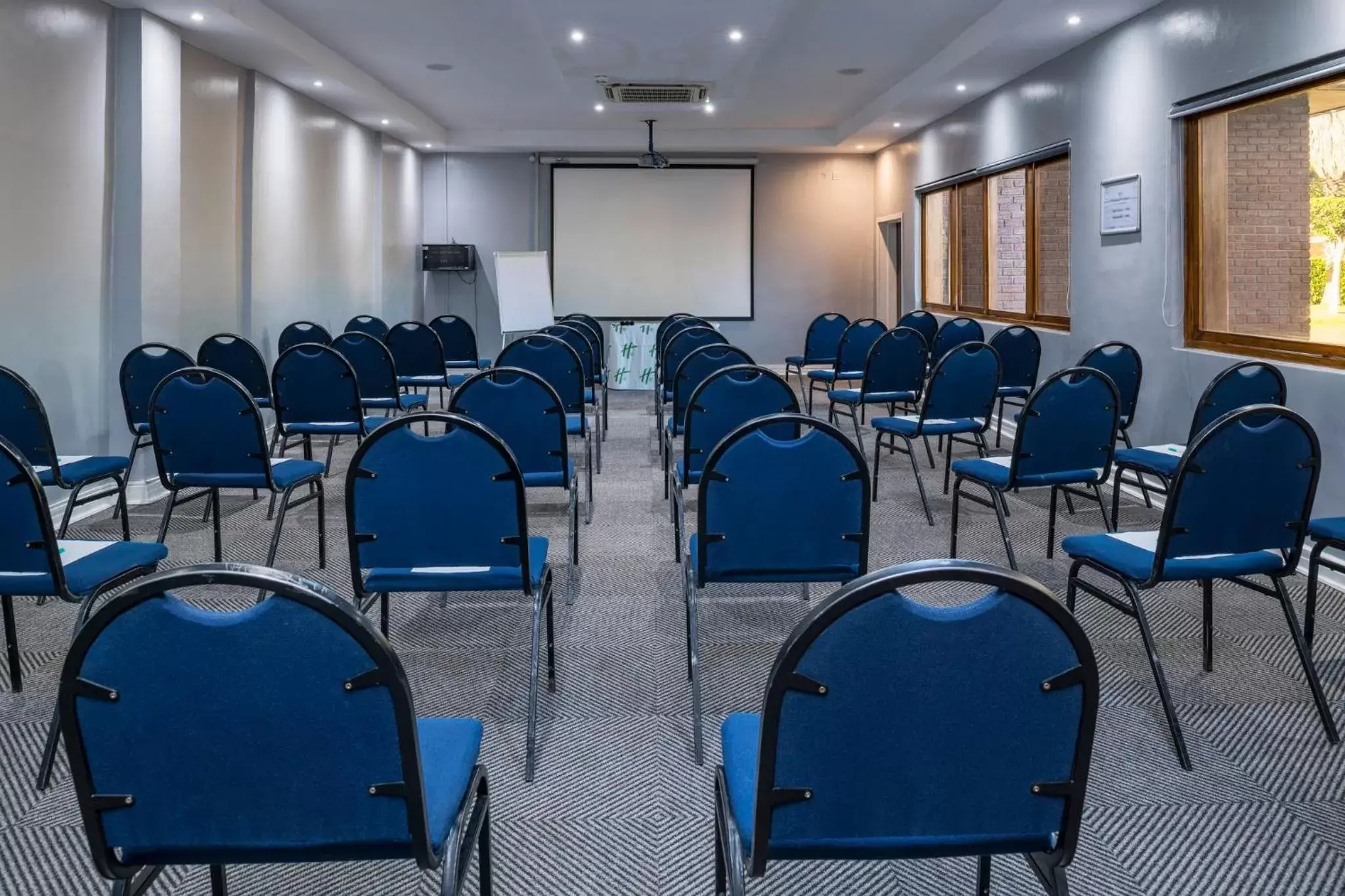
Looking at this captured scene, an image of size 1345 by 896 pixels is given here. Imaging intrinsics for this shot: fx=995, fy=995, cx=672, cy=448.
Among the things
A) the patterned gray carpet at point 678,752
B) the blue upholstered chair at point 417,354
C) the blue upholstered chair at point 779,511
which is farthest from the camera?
the blue upholstered chair at point 417,354

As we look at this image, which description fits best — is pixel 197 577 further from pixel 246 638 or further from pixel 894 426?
pixel 894 426

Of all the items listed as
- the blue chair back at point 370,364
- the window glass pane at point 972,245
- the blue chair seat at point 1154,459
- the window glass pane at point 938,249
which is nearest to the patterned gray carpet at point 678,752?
the blue chair seat at point 1154,459

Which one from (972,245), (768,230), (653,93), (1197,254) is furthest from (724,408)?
(768,230)

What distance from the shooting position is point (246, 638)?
1259mm

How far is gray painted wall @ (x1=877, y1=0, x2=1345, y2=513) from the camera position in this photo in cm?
481

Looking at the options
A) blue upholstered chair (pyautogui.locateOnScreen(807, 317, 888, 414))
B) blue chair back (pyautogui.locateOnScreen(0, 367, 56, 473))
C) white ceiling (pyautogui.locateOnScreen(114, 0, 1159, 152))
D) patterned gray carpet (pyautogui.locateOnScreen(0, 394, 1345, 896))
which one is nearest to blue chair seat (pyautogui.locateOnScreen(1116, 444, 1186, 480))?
patterned gray carpet (pyautogui.locateOnScreen(0, 394, 1345, 896))

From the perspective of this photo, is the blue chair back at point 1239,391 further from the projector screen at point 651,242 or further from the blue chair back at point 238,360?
the projector screen at point 651,242

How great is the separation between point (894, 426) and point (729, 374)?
163 cm

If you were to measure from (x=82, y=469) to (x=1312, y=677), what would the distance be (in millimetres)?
4680

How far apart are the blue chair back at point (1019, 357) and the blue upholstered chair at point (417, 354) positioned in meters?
4.10

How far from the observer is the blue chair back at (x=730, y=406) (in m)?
4.12

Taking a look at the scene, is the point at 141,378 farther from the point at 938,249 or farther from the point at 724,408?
the point at 938,249

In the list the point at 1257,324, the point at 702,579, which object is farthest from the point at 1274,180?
the point at 702,579

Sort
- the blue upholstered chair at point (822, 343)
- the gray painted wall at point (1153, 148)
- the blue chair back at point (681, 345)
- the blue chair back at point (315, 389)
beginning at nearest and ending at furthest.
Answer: the gray painted wall at point (1153, 148) → the blue chair back at point (315, 389) → the blue chair back at point (681, 345) → the blue upholstered chair at point (822, 343)
